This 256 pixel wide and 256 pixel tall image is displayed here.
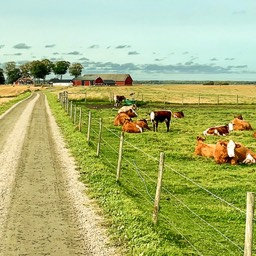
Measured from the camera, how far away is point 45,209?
37.3 feet

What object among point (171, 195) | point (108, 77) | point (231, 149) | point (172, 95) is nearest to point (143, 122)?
point (231, 149)

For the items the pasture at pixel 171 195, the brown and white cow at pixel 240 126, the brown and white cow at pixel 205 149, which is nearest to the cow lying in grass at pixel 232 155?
the pasture at pixel 171 195

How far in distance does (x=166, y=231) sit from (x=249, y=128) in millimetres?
21726

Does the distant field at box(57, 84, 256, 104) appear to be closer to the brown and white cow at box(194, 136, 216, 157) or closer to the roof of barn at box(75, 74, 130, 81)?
the brown and white cow at box(194, 136, 216, 157)

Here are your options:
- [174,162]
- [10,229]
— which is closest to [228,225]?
[10,229]

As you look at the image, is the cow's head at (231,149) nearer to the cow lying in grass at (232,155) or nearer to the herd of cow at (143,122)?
the cow lying in grass at (232,155)

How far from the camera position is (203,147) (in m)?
20.1

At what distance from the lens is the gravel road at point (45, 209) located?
8.77 metres

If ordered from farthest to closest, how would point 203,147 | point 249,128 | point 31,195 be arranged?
point 249,128, point 203,147, point 31,195

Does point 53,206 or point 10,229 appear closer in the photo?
point 10,229

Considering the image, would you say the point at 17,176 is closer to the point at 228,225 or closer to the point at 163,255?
the point at 228,225

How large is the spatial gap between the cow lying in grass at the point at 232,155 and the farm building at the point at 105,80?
167 m

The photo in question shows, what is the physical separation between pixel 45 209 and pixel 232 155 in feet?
31.3

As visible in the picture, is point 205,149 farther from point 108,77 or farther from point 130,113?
point 108,77
